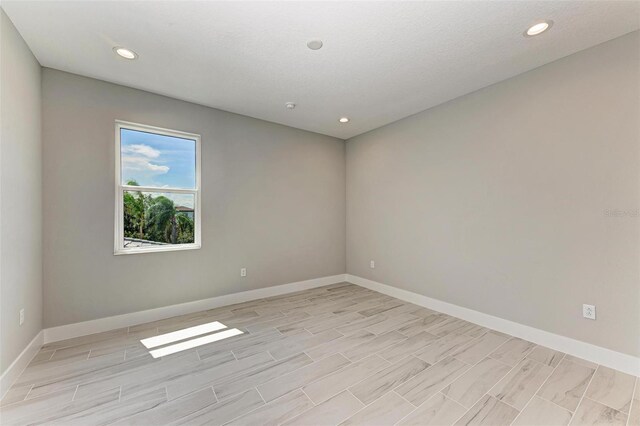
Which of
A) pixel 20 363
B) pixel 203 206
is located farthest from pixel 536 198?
pixel 20 363

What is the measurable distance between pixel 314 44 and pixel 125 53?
171 cm

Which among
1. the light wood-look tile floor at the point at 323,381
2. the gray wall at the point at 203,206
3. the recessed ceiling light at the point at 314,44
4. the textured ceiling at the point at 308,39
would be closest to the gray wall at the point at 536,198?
the textured ceiling at the point at 308,39

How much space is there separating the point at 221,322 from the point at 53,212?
2.04 m

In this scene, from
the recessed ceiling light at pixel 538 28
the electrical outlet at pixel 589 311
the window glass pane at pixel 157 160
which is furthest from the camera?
the window glass pane at pixel 157 160

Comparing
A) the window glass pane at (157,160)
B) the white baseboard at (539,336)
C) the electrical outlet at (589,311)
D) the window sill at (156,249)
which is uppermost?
the window glass pane at (157,160)

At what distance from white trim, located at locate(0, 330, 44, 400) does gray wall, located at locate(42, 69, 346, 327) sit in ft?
0.73

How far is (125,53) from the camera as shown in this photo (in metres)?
2.41

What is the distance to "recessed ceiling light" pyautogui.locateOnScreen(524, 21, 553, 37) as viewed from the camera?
2041 millimetres

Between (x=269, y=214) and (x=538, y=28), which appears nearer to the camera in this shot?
(x=538, y=28)

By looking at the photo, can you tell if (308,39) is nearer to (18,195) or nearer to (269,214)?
(269,214)

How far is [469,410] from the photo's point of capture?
174 cm

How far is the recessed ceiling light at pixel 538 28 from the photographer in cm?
204

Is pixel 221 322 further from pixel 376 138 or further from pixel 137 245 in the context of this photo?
pixel 376 138

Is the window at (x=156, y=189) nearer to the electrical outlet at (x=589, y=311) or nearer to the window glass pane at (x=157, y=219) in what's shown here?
the window glass pane at (x=157, y=219)
